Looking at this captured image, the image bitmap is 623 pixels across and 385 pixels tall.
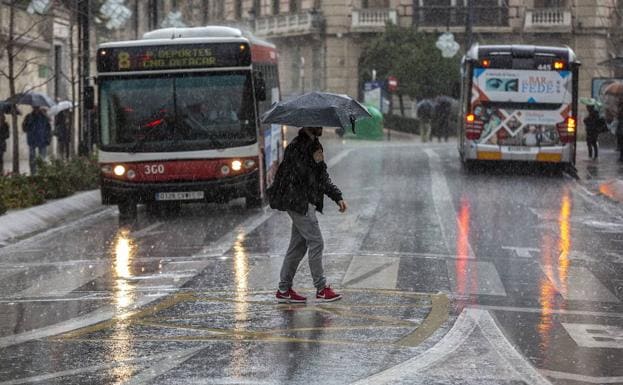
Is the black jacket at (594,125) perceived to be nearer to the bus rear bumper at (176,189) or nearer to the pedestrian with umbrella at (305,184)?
the bus rear bumper at (176,189)

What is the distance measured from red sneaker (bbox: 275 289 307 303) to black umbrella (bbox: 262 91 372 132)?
152cm

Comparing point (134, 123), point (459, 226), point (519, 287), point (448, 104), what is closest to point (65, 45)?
point (448, 104)

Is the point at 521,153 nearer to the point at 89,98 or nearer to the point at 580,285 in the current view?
the point at 89,98

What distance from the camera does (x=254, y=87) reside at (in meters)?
20.9

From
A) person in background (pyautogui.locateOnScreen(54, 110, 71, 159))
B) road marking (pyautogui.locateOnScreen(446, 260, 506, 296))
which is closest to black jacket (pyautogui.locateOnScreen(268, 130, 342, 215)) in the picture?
road marking (pyautogui.locateOnScreen(446, 260, 506, 296))

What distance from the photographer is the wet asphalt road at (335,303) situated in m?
8.88

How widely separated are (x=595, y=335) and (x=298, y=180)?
3.00 metres

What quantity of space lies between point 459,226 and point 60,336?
9891mm

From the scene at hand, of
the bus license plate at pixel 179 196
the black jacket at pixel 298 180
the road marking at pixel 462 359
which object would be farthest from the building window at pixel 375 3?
the road marking at pixel 462 359

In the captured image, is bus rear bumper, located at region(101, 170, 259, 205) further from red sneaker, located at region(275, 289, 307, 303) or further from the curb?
red sneaker, located at region(275, 289, 307, 303)

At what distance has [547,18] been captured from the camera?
6706 centimetres

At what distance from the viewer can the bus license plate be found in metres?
20.9

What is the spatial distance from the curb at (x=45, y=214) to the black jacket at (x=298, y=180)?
705 centimetres

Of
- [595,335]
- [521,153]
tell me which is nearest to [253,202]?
[521,153]
